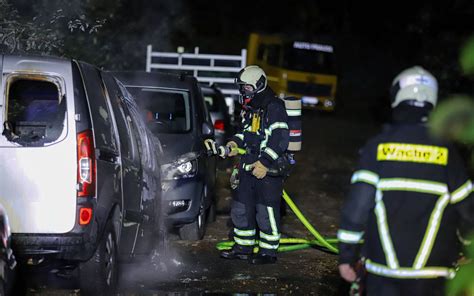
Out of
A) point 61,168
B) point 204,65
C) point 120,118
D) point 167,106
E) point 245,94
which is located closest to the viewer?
point 61,168

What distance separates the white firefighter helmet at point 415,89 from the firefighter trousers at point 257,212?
4360 mm

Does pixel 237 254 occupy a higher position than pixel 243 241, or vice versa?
pixel 243 241

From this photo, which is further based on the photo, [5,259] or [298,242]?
[298,242]

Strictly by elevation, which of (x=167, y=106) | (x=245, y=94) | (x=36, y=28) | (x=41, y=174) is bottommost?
(x=41, y=174)

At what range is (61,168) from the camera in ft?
21.1

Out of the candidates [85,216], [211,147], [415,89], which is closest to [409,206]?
[415,89]

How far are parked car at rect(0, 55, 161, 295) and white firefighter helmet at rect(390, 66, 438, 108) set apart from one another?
237 centimetres

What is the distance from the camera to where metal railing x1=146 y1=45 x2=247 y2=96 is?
2175cm

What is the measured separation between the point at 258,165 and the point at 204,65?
14403 millimetres

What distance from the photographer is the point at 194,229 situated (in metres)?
10.5

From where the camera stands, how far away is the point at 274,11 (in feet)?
180

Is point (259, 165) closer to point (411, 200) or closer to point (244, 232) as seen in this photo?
point (244, 232)

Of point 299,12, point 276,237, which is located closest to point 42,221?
point 276,237

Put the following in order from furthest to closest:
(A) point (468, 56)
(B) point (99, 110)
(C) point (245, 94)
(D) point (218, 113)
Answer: (D) point (218, 113), (C) point (245, 94), (B) point (99, 110), (A) point (468, 56)
